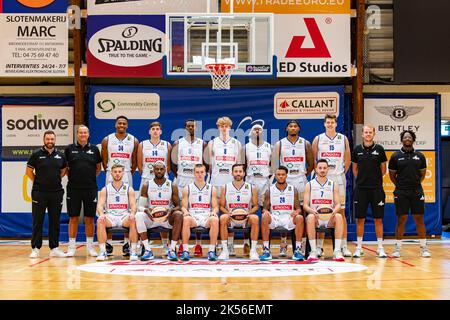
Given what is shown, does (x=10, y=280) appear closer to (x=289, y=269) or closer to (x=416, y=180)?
(x=289, y=269)

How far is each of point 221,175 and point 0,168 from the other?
5.31m

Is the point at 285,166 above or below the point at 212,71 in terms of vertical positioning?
below

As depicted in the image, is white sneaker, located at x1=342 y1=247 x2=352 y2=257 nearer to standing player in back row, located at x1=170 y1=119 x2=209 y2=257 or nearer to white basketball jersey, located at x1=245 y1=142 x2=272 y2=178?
white basketball jersey, located at x1=245 y1=142 x2=272 y2=178

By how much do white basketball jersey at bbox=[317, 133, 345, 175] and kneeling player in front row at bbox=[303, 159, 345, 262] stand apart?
39 centimetres

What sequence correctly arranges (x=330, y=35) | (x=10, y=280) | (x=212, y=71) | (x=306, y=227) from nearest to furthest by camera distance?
1. (x=10, y=280)
2. (x=306, y=227)
3. (x=212, y=71)
4. (x=330, y=35)

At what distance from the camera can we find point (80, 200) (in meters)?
9.04

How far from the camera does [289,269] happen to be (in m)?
7.42

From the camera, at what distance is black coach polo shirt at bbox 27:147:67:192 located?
8.99 m

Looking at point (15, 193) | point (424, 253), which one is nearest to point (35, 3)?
point (15, 193)

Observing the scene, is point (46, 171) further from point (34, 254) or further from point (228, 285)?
point (228, 285)

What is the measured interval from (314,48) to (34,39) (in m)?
5.11

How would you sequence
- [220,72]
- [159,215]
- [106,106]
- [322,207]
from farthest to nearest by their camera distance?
[106,106] → [220,72] → [322,207] → [159,215]

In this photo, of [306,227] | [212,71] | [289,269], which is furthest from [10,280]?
[212,71]

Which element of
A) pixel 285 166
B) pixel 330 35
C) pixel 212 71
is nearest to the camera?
pixel 285 166
